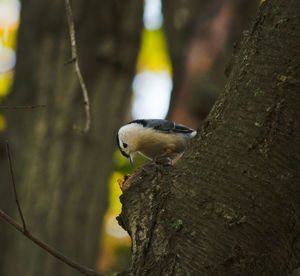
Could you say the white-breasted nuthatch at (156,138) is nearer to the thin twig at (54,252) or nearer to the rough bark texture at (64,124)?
the rough bark texture at (64,124)

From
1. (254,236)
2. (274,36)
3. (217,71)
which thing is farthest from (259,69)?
(217,71)

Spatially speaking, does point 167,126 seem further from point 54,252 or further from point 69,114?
point 54,252

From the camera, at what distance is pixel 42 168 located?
4457mm

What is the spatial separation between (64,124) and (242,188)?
9.85ft

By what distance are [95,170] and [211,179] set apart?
294cm

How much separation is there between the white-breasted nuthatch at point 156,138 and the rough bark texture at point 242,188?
2090 mm

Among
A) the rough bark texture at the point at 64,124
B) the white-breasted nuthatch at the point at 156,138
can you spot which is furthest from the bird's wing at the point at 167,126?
the rough bark texture at the point at 64,124

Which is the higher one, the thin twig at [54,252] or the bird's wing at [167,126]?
the bird's wing at [167,126]

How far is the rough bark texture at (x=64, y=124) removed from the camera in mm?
4410

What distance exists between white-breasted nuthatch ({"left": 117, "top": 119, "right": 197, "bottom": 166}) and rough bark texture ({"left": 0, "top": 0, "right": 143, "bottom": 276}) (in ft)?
1.62

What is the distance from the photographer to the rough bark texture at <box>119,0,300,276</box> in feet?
5.80

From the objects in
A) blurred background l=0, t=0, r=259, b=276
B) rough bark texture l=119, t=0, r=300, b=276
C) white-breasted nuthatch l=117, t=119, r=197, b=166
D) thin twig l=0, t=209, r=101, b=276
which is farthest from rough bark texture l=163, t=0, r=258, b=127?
thin twig l=0, t=209, r=101, b=276

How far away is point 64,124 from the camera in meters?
4.56

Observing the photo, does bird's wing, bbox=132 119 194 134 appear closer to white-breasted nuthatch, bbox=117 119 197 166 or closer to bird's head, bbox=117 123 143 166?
white-breasted nuthatch, bbox=117 119 197 166
